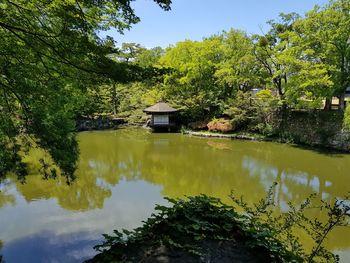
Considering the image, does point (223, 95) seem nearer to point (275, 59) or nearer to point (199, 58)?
point (199, 58)

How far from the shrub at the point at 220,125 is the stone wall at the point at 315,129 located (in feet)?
9.13

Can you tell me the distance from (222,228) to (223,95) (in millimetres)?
18053

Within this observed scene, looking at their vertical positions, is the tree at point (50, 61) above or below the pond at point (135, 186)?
above

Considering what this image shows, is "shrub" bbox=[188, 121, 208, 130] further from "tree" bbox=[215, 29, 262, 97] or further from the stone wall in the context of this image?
the stone wall

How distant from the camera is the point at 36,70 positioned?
4.30 meters

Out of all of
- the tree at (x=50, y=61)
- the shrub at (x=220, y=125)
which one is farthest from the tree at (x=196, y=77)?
the tree at (x=50, y=61)

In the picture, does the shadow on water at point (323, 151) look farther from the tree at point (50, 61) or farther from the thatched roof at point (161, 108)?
the tree at point (50, 61)

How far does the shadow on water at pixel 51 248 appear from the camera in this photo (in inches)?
195

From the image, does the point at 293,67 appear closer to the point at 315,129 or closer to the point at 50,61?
the point at 315,129

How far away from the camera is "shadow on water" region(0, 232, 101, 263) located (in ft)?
16.2

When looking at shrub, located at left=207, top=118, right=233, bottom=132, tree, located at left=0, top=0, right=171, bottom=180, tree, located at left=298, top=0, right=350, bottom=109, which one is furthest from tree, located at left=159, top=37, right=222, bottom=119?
tree, located at left=0, top=0, right=171, bottom=180

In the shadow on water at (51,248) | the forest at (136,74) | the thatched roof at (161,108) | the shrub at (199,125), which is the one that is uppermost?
the forest at (136,74)

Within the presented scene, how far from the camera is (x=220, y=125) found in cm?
1842

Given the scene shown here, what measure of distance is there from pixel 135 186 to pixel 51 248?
3919 millimetres
